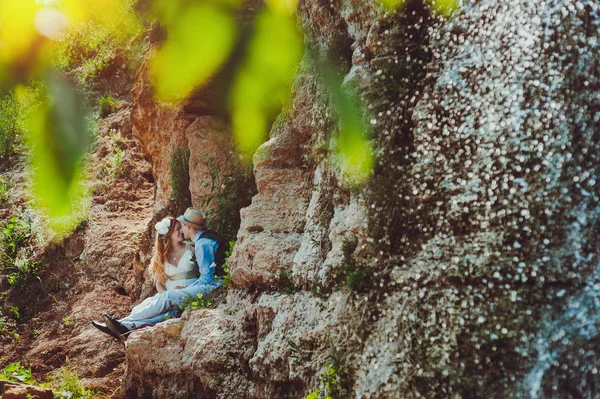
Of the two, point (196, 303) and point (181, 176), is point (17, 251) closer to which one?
point (181, 176)

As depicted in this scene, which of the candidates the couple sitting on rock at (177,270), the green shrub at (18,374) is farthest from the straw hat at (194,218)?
the green shrub at (18,374)

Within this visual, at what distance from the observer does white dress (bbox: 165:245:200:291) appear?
679 centimetres

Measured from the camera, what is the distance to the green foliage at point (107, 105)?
12.8m

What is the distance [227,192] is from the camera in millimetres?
7656

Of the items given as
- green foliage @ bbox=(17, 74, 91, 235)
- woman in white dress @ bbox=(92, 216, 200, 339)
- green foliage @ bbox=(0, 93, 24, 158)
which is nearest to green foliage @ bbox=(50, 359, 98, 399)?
woman in white dress @ bbox=(92, 216, 200, 339)

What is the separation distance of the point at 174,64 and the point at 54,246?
376 cm

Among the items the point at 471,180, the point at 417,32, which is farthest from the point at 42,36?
the point at 471,180

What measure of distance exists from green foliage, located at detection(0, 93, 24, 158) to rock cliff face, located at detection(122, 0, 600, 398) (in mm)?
8876

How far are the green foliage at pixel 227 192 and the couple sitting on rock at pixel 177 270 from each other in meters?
0.47

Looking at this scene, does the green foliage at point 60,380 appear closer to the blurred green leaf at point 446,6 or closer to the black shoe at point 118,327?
the black shoe at point 118,327

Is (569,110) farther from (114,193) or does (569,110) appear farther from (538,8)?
(114,193)

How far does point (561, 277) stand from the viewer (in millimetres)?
3041

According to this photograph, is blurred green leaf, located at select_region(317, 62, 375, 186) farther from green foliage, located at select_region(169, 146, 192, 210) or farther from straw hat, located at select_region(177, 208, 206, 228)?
green foliage, located at select_region(169, 146, 192, 210)

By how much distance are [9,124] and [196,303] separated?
8968 mm
